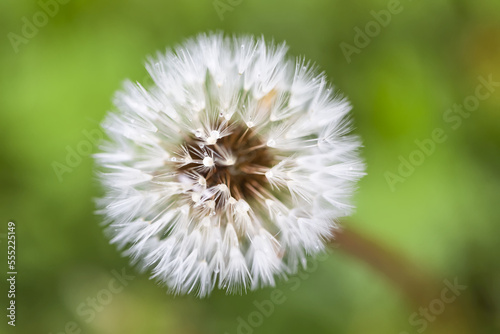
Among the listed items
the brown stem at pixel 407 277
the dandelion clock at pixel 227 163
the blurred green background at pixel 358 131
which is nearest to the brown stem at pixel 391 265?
the brown stem at pixel 407 277

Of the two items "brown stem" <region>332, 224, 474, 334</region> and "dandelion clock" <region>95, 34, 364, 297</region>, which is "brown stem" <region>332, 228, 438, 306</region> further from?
"dandelion clock" <region>95, 34, 364, 297</region>

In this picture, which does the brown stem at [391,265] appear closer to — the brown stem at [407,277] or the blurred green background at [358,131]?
the brown stem at [407,277]

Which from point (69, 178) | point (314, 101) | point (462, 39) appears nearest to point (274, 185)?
point (314, 101)

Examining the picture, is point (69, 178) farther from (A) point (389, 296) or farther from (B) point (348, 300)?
(A) point (389, 296)

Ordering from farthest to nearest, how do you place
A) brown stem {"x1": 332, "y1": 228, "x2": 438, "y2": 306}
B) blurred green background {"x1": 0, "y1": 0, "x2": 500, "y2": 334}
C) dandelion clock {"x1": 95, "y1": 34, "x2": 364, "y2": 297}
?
blurred green background {"x1": 0, "y1": 0, "x2": 500, "y2": 334}
brown stem {"x1": 332, "y1": 228, "x2": 438, "y2": 306}
dandelion clock {"x1": 95, "y1": 34, "x2": 364, "y2": 297}

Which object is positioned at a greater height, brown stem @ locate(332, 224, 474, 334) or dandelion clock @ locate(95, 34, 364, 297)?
dandelion clock @ locate(95, 34, 364, 297)

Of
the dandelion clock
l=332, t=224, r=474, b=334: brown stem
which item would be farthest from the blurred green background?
the dandelion clock
